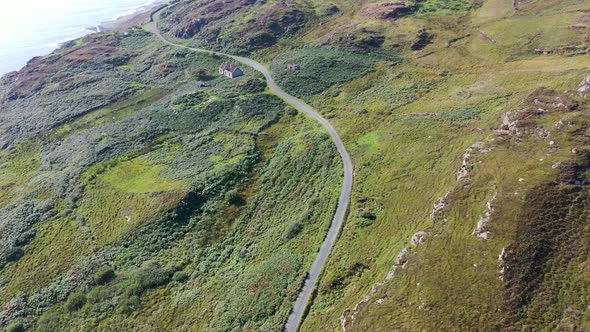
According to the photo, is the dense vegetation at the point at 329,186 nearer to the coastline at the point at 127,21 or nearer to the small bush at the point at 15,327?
the small bush at the point at 15,327

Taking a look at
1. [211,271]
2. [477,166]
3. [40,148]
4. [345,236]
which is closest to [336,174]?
[345,236]

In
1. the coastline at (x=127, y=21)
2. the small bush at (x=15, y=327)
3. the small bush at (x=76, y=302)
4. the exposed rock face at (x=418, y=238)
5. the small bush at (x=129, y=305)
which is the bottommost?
the exposed rock face at (x=418, y=238)

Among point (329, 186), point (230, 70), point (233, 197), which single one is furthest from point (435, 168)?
point (230, 70)

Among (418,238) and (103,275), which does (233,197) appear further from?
(418,238)

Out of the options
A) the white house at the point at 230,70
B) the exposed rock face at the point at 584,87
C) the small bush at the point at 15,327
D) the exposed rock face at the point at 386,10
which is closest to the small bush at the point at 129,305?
the small bush at the point at 15,327

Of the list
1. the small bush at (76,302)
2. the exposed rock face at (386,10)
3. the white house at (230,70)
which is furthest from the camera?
the exposed rock face at (386,10)

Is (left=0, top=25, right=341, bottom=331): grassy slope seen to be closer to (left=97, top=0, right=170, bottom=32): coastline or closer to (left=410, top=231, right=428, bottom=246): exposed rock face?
(left=410, top=231, right=428, bottom=246): exposed rock face

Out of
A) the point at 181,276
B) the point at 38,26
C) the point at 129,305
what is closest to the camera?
the point at 129,305
